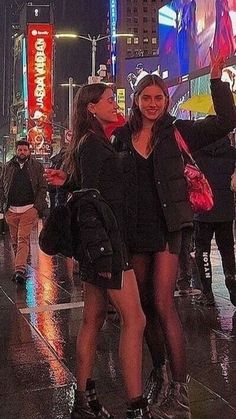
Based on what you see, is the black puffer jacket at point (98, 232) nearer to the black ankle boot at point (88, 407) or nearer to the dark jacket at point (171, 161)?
the dark jacket at point (171, 161)

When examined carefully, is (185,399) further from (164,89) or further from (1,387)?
(164,89)

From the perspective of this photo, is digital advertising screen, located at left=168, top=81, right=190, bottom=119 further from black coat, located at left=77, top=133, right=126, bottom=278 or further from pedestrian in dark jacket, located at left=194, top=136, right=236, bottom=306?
black coat, located at left=77, top=133, right=126, bottom=278

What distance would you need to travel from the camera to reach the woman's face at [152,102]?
3816 millimetres

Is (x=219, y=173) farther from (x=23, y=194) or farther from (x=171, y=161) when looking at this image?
(x=23, y=194)

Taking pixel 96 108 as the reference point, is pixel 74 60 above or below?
above

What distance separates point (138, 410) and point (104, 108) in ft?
5.54

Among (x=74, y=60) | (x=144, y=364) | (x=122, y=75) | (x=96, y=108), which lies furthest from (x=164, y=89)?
(x=74, y=60)

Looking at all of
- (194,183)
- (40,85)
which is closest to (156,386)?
(194,183)

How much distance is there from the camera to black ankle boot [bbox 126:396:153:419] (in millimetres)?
3500

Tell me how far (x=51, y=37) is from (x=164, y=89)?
45.8 m

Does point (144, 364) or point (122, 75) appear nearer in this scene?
point (144, 364)

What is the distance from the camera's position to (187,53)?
94.7ft

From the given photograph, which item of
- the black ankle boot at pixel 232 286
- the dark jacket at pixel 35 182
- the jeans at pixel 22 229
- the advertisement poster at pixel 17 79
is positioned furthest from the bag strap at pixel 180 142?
the advertisement poster at pixel 17 79

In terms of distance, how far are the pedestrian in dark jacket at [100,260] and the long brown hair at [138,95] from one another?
0.54 feet
